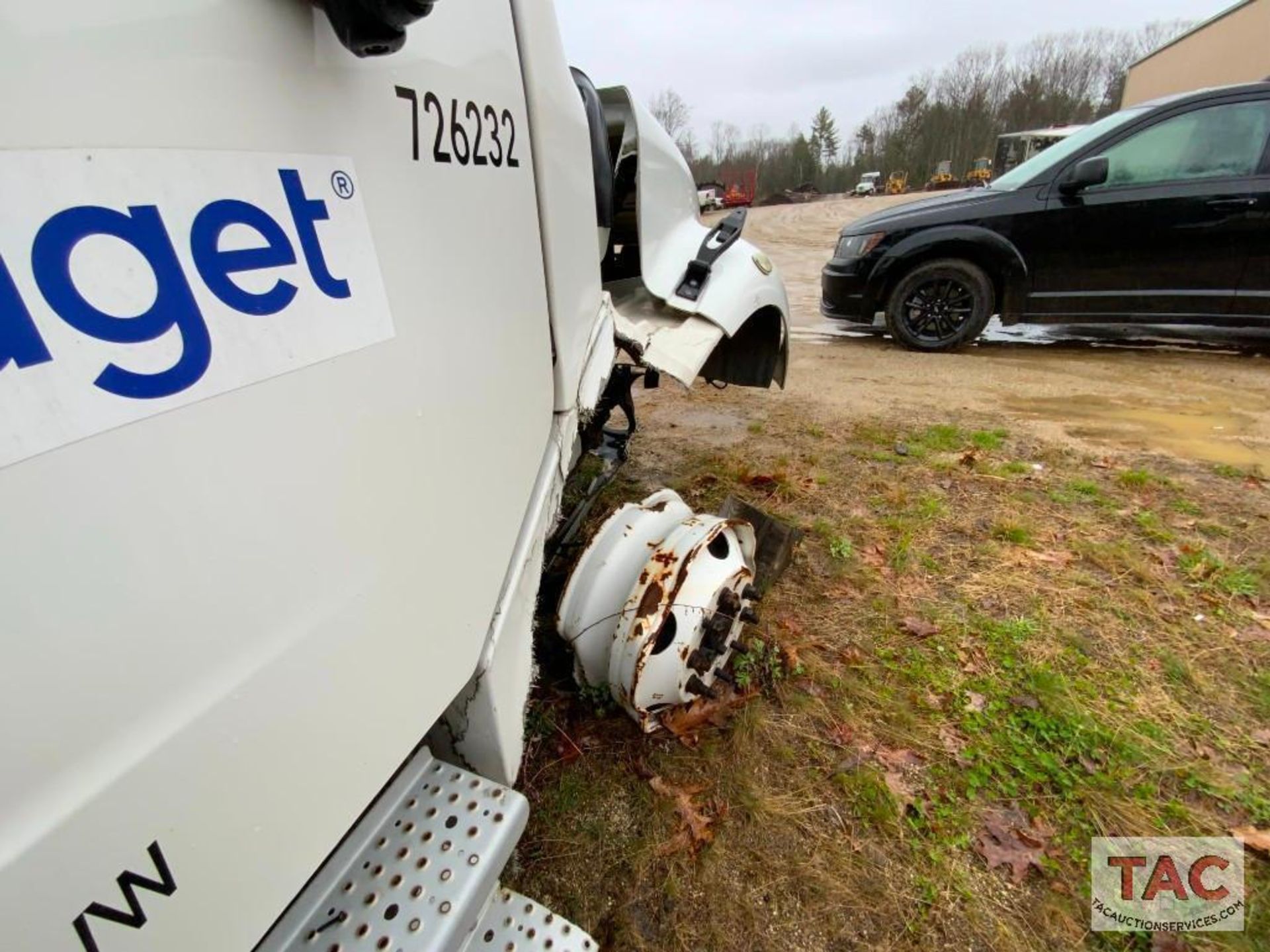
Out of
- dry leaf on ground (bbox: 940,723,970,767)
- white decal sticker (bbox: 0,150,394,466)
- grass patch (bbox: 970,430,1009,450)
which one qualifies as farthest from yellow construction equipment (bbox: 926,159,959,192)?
white decal sticker (bbox: 0,150,394,466)

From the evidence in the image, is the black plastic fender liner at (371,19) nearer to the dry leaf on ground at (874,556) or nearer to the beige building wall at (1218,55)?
the dry leaf on ground at (874,556)

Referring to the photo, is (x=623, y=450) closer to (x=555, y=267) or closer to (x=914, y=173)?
(x=555, y=267)

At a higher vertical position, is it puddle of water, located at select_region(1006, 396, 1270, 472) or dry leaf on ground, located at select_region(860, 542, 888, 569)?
dry leaf on ground, located at select_region(860, 542, 888, 569)

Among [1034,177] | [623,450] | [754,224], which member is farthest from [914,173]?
[623,450]

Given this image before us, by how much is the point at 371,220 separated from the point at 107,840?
75 cm

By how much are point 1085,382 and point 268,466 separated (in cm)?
571

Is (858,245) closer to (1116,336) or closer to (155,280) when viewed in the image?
(1116,336)

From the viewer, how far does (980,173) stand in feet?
127

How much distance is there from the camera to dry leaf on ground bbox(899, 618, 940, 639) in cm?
232

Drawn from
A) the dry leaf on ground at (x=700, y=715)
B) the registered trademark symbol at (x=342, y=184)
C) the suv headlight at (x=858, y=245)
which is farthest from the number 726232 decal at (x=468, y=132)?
the suv headlight at (x=858, y=245)

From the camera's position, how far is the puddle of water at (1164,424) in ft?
11.8

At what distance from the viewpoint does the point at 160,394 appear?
0.61 meters

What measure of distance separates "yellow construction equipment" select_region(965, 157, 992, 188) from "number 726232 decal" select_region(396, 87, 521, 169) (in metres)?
44.2

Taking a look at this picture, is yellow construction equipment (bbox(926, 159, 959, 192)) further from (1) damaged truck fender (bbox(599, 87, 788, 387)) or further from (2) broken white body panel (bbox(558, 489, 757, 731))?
(2) broken white body panel (bbox(558, 489, 757, 731))
